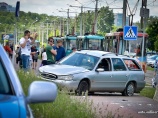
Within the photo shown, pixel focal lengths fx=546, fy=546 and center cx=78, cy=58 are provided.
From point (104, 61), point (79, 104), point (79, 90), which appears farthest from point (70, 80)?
point (79, 104)

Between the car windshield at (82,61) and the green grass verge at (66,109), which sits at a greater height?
the car windshield at (82,61)

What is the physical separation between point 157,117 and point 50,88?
830 centimetres

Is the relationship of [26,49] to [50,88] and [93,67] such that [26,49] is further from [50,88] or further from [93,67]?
[50,88]

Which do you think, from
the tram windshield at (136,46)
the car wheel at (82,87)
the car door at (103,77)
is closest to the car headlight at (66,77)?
the car wheel at (82,87)

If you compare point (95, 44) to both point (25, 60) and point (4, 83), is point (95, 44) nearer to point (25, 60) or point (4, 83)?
point (25, 60)

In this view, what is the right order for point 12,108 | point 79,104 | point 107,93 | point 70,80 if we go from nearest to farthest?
point 12,108 → point 79,104 → point 70,80 → point 107,93

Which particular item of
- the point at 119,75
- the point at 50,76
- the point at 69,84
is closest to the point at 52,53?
the point at 119,75

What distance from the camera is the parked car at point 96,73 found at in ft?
56.9

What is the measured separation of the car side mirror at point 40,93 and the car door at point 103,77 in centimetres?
1381

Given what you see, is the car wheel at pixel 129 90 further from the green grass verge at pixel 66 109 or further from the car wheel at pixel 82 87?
the green grass verge at pixel 66 109

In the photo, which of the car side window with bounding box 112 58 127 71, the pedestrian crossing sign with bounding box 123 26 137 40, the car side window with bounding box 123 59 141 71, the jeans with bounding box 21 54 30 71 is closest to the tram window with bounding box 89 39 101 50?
the pedestrian crossing sign with bounding box 123 26 137 40

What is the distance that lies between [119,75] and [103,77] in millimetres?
1026

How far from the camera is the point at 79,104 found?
9430 mm

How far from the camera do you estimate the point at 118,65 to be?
19.7 metres
